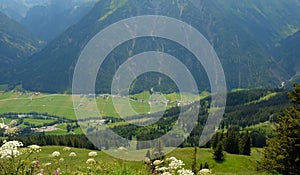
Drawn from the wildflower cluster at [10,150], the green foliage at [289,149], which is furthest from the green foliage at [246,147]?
the wildflower cluster at [10,150]

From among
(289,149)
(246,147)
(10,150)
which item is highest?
(10,150)

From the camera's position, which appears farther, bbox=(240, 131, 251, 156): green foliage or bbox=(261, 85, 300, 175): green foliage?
bbox=(240, 131, 251, 156): green foliage

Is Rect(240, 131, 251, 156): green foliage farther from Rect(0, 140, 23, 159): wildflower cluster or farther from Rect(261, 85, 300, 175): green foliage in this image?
Rect(0, 140, 23, 159): wildflower cluster

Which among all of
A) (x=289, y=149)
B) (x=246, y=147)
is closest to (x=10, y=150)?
(x=289, y=149)

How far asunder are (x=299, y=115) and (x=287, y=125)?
130cm

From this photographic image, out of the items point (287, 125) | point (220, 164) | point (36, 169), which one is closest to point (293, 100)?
point (287, 125)

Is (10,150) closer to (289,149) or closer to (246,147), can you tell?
(289,149)

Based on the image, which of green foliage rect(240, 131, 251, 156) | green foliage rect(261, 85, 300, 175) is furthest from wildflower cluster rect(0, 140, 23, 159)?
green foliage rect(240, 131, 251, 156)

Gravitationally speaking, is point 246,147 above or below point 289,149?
below

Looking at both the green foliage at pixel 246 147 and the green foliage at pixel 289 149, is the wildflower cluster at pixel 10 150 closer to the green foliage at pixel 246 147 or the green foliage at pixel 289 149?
the green foliage at pixel 289 149

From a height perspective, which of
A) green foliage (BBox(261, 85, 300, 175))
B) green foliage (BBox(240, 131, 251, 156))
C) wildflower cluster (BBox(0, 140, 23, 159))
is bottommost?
green foliage (BBox(240, 131, 251, 156))

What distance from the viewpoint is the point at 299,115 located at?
23.0 m

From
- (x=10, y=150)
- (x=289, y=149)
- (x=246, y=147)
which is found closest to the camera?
(x=10, y=150)

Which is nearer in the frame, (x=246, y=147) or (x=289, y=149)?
(x=289, y=149)
